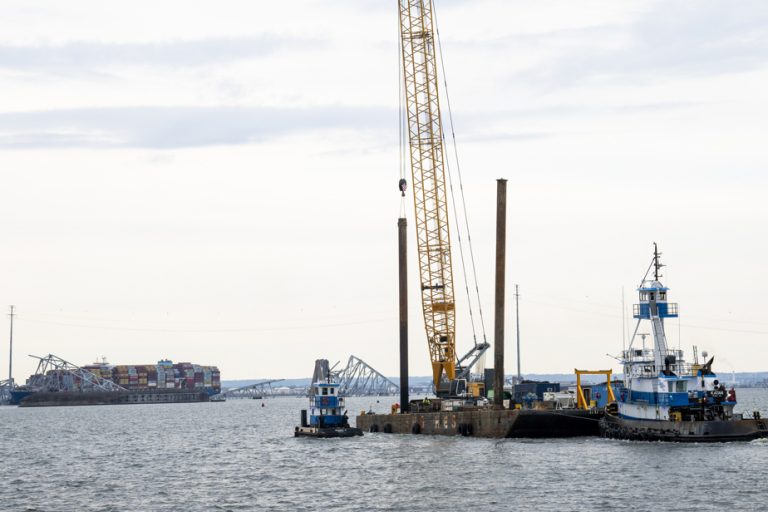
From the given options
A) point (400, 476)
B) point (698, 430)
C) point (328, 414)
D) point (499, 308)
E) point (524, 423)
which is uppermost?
point (499, 308)

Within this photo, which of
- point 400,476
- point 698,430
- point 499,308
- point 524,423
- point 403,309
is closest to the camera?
point 400,476

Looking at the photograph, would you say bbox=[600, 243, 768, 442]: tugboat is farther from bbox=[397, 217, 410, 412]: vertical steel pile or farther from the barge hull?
bbox=[397, 217, 410, 412]: vertical steel pile

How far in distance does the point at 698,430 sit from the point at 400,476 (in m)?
23.6

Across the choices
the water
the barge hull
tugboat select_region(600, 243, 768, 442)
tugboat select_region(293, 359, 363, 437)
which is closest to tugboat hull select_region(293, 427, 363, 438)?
tugboat select_region(293, 359, 363, 437)

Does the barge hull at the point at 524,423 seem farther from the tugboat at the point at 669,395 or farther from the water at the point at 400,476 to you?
the tugboat at the point at 669,395

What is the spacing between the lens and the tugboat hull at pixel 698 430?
8725cm

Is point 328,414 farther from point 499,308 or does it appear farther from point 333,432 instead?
point 499,308

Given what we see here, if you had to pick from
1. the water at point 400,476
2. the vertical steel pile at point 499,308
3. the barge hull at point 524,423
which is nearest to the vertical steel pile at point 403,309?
the water at point 400,476

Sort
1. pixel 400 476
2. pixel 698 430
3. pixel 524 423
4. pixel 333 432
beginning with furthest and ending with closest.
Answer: pixel 333 432, pixel 524 423, pixel 698 430, pixel 400 476

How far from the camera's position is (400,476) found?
260 feet

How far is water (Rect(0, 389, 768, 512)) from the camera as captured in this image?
6594 centimetres

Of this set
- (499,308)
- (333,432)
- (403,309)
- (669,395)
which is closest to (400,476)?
(669,395)

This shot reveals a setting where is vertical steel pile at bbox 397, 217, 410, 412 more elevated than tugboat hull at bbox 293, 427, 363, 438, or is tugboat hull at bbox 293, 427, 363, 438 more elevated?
vertical steel pile at bbox 397, 217, 410, 412

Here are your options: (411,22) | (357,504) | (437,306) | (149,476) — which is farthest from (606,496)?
(411,22)
